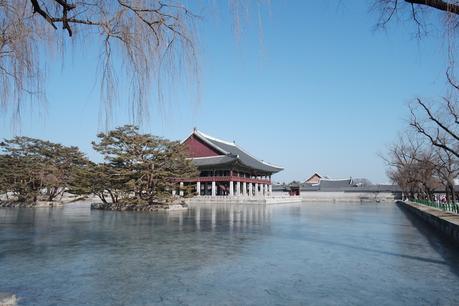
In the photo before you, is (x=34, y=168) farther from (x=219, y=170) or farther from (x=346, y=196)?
(x=346, y=196)

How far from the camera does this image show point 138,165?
28469mm

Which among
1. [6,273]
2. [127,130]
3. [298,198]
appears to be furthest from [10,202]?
[298,198]

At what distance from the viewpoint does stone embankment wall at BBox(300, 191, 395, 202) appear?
63.9 meters

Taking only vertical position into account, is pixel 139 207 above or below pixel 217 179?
below

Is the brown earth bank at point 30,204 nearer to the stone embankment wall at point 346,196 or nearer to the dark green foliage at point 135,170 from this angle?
the dark green foliage at point 135,170

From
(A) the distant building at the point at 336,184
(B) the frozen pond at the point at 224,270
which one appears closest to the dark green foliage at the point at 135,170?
(B) the frozen pond at the point at 224,270

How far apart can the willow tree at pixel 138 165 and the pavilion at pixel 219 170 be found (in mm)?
19451

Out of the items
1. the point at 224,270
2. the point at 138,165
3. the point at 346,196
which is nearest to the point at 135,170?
the point at 138,165

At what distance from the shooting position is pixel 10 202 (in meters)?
36.2

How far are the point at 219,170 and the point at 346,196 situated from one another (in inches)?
1045

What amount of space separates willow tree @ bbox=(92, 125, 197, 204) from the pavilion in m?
19.5

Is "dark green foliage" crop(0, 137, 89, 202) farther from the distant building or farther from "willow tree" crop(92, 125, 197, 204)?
the distant building

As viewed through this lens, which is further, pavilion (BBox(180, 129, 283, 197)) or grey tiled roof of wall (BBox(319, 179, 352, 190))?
grey tiled roof of wall (BBox(319, 179, 352, 190))

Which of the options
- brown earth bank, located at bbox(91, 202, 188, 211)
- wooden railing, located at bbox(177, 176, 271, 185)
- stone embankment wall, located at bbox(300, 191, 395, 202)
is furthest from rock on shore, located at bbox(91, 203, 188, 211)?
stone embankment wall, located at bbox(300, 191, 395, 202)
